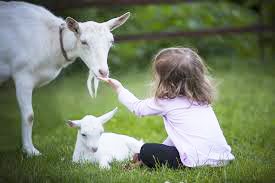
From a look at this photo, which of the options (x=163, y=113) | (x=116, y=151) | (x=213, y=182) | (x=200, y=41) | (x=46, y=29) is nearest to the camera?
(x=213, y=182)

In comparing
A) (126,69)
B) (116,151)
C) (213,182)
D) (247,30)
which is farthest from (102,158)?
(247,30)

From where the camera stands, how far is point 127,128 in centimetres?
500

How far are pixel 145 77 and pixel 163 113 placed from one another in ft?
14.6

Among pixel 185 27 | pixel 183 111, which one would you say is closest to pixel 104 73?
pixel 183 111

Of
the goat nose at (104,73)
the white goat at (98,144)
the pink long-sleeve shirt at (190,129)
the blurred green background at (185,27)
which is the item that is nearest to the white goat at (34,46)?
the goat nose at (104,73)

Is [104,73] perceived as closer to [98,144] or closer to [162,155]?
[98,144]

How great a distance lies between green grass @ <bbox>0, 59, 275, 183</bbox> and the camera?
10.6 feet

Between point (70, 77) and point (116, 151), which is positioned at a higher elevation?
point (116, 151)

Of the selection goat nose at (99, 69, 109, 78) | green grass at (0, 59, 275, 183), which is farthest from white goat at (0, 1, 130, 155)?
green grass at (0, 59, 275, 183)

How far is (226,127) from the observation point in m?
5.03

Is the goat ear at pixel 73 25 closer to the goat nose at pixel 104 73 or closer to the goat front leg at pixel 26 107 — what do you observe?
the goat nose at pixel 104 73

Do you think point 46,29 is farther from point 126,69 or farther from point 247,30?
point 247,30

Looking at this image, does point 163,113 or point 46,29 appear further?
point 46,29

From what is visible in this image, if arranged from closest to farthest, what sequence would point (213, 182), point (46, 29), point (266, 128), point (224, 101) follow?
point (213, 182)
point (46, 29)
point (266, 128)
point (224, 101)
